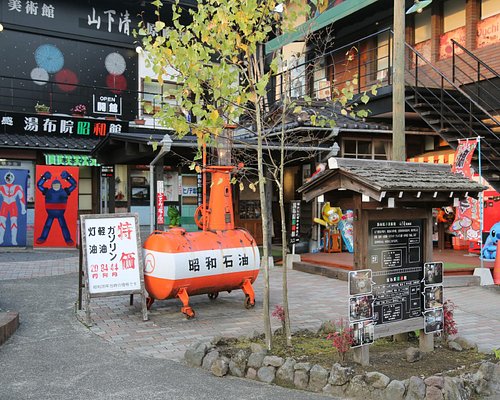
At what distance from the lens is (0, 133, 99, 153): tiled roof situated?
742 inches

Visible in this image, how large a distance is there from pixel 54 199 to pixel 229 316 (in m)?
10.1

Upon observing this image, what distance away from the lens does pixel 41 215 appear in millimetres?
16594

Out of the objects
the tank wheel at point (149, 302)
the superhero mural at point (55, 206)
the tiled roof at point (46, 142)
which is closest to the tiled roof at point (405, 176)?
the tank wheel at point (149, 302)

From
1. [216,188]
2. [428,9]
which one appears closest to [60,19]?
[428,9]

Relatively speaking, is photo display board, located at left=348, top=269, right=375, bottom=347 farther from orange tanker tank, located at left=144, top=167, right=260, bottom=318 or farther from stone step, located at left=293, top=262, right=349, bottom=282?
stone step, located at left=293, top=262, right=349, bottom=282

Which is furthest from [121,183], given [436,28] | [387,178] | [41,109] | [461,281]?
[387,178]

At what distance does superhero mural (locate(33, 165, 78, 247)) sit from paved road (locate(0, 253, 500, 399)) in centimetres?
446

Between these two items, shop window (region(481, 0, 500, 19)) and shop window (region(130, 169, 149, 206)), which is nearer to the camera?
shop window (region(481, 0, 500, 19))

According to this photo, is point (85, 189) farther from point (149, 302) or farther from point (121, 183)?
point (149, 302)

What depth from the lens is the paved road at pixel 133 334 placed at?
17.6ft

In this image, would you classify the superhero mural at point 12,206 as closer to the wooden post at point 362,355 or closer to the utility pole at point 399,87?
the utility pole at point 399,87

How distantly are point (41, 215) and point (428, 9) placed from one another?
14374mm

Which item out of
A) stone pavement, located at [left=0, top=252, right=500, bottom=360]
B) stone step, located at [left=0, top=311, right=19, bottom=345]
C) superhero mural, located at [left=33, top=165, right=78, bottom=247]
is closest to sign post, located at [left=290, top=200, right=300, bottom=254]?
stone pavement, located at [left=0, top=252, right=500, bottom=360]

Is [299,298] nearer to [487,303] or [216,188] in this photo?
[216,188]
